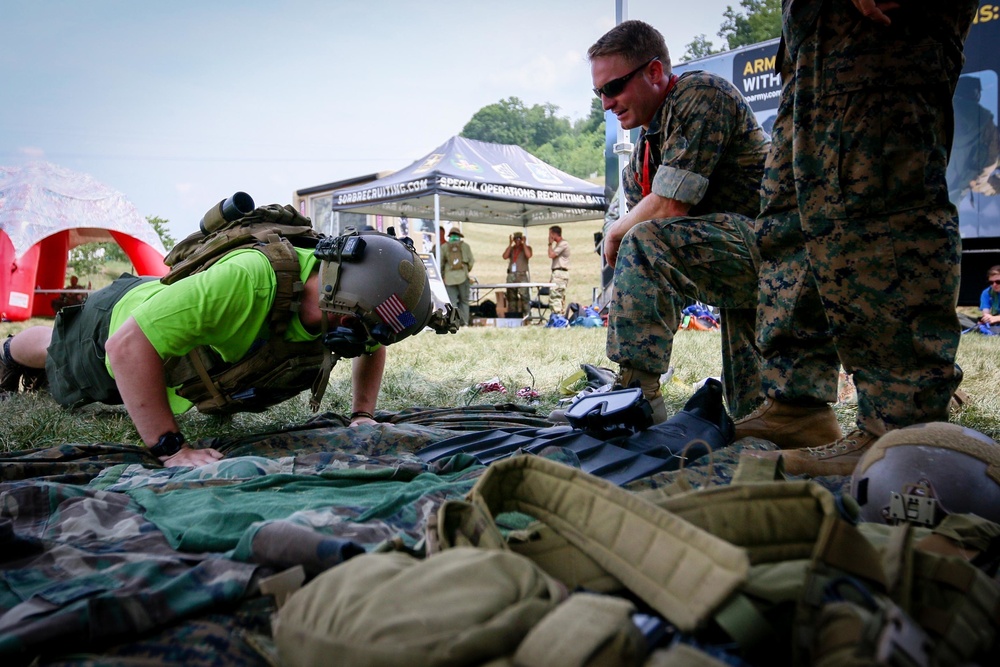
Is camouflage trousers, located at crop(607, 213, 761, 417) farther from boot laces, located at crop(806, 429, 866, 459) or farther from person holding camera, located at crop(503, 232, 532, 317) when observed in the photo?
person holding camera, located at crop(503, 232, 532, 317)

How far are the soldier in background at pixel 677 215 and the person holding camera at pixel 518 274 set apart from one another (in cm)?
1154

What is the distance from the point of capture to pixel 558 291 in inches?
637

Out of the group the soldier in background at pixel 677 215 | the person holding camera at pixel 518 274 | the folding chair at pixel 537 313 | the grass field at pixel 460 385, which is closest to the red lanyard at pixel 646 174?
the soldier in background at pixel 677 215

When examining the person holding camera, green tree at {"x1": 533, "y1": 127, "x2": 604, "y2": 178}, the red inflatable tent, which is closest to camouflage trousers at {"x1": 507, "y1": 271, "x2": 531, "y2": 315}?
the person holding camera

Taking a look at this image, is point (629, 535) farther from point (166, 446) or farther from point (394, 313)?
point (166, 446)

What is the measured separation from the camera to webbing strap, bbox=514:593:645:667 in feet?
2.42

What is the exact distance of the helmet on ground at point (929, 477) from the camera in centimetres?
148

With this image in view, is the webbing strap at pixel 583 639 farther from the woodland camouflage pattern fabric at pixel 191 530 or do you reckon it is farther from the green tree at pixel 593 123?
the green tree at pixel 593 123

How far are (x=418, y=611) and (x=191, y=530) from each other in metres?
0.94

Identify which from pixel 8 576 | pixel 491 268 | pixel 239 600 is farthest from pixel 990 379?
pixel 491 268

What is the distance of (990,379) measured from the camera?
14.0 ft

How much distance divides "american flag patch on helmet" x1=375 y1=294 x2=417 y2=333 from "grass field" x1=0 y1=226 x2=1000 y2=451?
0.92 meters

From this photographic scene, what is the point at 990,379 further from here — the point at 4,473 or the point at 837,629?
the point at 4,473

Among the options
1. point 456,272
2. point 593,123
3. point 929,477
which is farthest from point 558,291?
point 593,123
